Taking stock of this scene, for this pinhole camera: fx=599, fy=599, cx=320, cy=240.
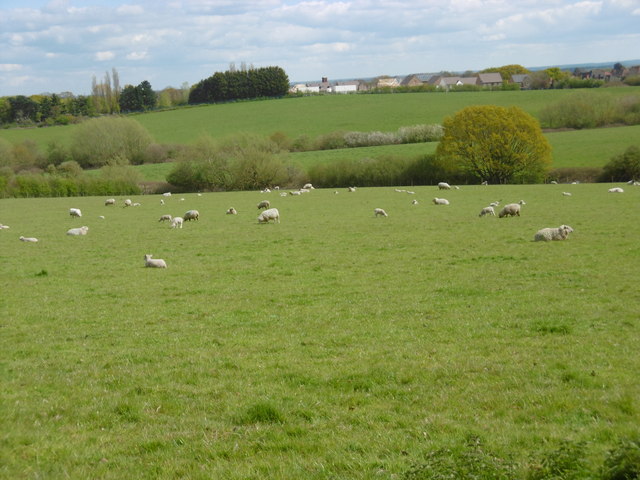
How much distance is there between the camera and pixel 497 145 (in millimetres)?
68750

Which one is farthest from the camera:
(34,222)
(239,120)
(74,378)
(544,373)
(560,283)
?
(239,120)

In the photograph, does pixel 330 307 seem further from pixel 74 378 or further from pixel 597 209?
pixel 597 209

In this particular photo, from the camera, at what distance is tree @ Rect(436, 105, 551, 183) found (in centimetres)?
6794

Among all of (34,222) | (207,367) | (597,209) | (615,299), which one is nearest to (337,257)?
(615,299)

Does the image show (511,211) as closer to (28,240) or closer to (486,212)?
(486,212)

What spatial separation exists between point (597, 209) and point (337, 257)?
2014 cm

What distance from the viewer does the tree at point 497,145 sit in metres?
67.9

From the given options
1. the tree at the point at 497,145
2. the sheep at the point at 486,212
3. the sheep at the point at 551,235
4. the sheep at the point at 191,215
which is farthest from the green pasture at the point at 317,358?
the tree at the point at 497,145

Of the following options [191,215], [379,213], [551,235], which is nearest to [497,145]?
[379,213]

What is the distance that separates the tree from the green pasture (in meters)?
46.7

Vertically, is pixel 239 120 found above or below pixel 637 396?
above

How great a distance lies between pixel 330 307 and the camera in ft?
47.4

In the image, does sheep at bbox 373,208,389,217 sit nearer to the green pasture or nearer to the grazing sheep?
the green pasture

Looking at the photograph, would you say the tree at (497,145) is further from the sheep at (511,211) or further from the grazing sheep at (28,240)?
the grazing sheep at (28,240)
